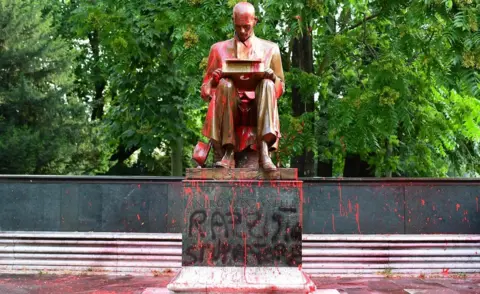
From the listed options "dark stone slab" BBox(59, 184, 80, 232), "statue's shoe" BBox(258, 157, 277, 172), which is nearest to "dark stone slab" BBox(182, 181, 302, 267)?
"statue's shoe" BBox(258, 157, 277, 172)

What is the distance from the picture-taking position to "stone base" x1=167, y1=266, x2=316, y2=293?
20.5ft

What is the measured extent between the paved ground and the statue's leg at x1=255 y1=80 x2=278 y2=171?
230cm

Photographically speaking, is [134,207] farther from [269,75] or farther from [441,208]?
[441,208]

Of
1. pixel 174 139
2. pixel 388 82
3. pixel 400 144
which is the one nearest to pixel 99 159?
pixel 174 139

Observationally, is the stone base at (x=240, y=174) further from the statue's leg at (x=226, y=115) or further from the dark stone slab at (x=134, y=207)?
the dark stone slab at (x=134, y=207)

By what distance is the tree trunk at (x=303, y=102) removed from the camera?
12.9 meters

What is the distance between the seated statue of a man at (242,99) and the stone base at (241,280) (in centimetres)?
110

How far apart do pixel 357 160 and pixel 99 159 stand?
9069 millimetres

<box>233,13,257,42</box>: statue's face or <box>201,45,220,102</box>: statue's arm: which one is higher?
<box>233,13,257,42</box>: statue's face

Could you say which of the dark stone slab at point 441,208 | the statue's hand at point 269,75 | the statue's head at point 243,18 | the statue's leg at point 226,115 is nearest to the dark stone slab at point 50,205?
the statue's leg at point 226,115

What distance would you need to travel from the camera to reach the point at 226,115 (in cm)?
668

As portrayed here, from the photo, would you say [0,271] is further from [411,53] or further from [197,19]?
[411,53]

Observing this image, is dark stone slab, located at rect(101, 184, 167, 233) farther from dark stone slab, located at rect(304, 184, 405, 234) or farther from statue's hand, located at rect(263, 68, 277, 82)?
statue's hand, located at rect(263, 68, 277, 82)

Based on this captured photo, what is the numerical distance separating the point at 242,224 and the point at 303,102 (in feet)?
22.0
